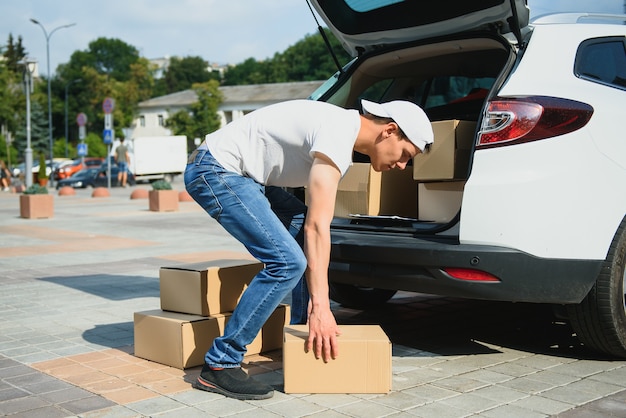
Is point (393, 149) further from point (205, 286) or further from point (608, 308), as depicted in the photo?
point (608, 308)

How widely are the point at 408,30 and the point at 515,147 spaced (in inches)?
55.4

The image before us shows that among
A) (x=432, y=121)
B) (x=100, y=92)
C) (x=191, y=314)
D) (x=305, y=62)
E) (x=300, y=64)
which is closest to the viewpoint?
(x=191, y=314)

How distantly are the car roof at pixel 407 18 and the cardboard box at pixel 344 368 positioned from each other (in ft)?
6.25

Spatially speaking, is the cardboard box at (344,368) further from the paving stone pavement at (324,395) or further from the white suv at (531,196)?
the white suv at (531,196)

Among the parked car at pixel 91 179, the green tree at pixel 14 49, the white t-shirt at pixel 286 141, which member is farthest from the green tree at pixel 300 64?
the white t-shirt at pixel 286 141

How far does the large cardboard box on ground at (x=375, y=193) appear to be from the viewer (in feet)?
16.1

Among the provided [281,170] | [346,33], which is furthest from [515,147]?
[346,33]

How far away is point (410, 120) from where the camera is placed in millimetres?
3670

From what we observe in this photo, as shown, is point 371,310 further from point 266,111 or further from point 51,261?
point 51,261

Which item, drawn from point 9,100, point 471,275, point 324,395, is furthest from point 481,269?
point 9,100

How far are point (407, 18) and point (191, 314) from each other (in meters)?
2.27

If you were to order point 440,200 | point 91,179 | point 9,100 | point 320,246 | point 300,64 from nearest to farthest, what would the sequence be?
1. point 320,246
2. point 440,200
3. point 91,179
4. point 9,100
5. point 300,64

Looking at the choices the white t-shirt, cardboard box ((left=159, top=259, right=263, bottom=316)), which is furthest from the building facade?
the white t-shirt

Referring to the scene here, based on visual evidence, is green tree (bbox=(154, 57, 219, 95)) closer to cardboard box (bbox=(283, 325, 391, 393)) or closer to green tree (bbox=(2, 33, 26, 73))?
green tree (bbox=(2, 33, 26, 73))
